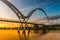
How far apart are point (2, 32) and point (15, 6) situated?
238mm

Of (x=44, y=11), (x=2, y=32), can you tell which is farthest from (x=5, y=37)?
(x=44, y=11)

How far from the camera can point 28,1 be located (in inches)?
62.9

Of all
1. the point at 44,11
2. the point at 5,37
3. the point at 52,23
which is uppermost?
the point at 44,11

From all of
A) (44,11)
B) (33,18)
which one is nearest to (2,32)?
(33,18)

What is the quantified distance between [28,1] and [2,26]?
299 mm

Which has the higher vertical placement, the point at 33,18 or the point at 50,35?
the point at 33,18

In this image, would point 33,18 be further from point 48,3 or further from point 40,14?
point 48,3

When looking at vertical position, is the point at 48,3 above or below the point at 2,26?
above

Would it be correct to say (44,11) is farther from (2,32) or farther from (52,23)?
(2,32)

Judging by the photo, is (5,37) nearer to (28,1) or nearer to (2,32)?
(2,32)

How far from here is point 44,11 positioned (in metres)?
1.58

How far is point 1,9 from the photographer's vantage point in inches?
62.4

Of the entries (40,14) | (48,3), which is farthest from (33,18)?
(48,3)

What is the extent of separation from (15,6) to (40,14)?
0.22 m
